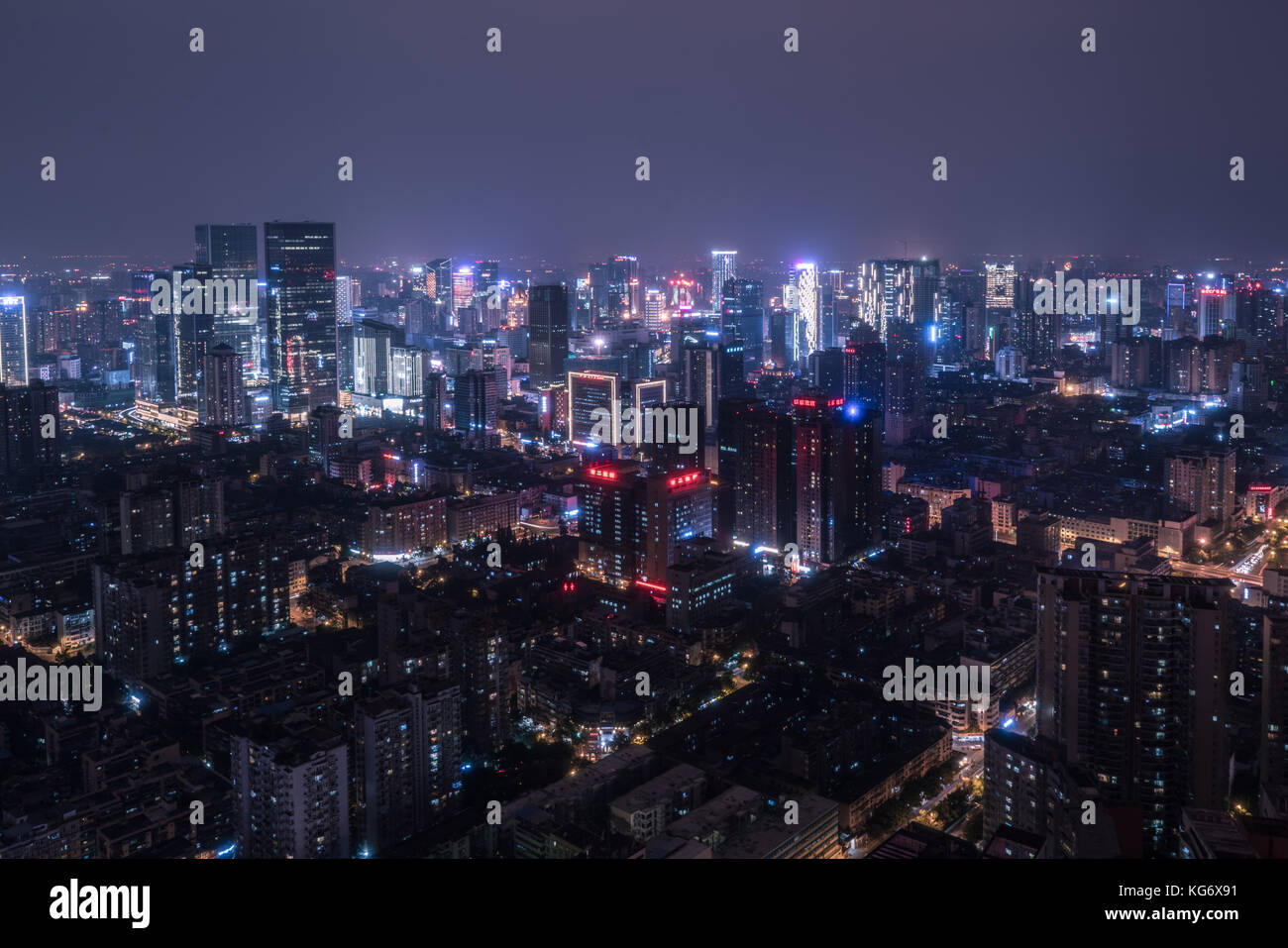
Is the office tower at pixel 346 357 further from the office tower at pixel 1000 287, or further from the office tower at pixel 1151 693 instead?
the office tower at pixel 1151 693

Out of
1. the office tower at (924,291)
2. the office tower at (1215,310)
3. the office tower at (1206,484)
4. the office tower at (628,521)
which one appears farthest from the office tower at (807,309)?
the office tower at (628,521)

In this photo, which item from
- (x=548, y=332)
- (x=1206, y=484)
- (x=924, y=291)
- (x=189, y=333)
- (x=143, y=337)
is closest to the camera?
(x=1206, y=484)

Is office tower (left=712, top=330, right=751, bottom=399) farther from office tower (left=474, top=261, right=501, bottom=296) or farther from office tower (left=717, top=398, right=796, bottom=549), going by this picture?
office tower (left=474, top=261, right=501, bottom=296)

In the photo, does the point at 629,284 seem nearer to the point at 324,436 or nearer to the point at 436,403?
the point at 436,403

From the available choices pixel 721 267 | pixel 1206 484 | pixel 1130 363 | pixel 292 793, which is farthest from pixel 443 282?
pixel 292 793

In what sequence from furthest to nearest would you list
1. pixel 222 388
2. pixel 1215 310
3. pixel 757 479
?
1. pixel 1215 310
2. pixel 222 388
3. pixel 757 479

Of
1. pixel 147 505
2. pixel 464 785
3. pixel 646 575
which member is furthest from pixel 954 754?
pixel 147 505

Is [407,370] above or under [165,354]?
under

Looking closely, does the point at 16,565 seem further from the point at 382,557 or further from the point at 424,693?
the point at 424,693
